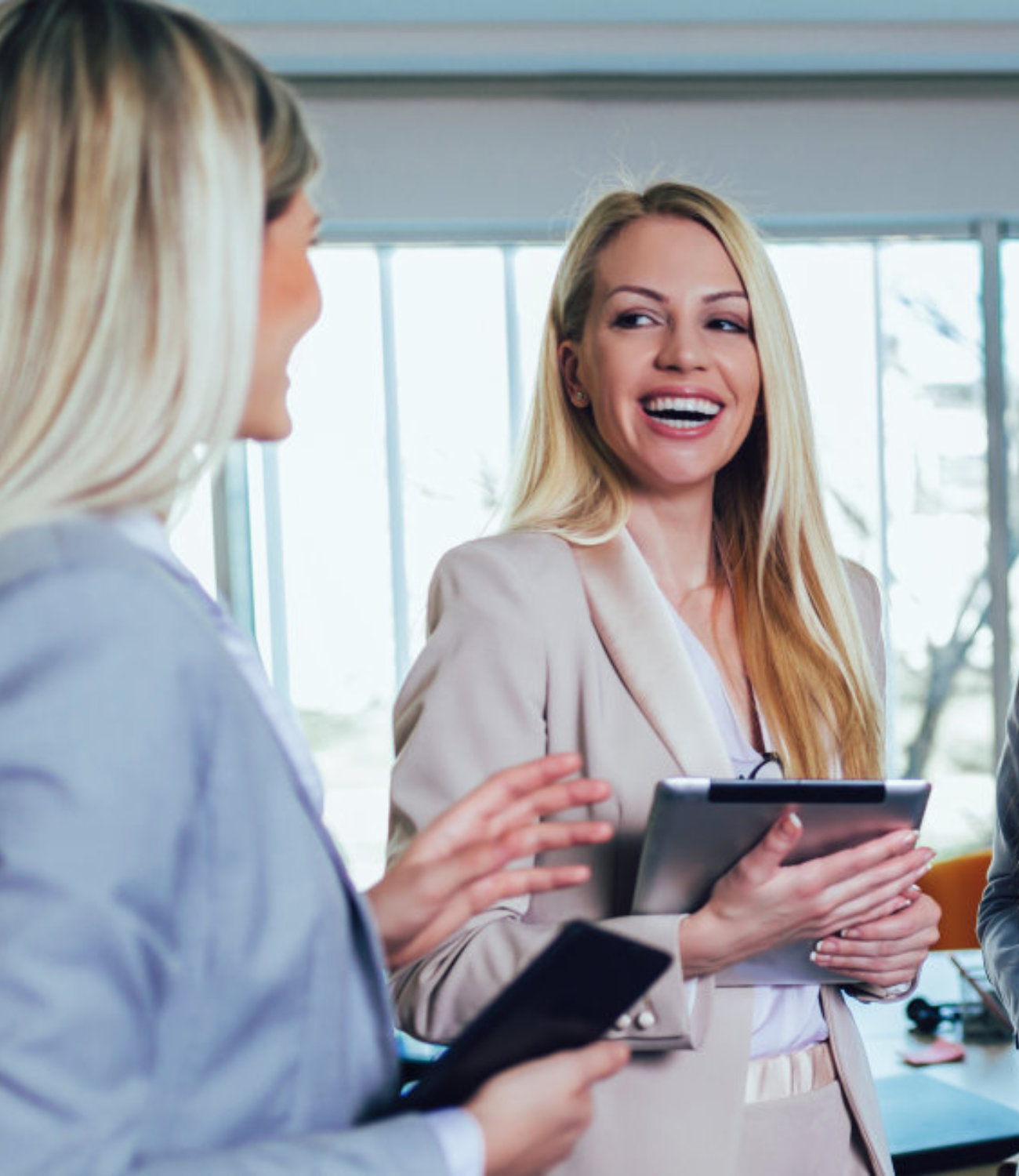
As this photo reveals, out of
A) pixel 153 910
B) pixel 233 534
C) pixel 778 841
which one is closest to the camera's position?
pixel 153 910

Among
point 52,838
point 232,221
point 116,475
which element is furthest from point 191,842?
point 232,221

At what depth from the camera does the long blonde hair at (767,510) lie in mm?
1549

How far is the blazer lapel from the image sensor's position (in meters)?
1.39

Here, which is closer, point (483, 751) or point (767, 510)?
point (483, 751)

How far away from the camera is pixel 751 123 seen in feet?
15.1

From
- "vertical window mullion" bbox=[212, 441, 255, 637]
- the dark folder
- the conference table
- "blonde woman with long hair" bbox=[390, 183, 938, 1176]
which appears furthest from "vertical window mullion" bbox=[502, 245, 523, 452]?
"blonde woman with long hair" bbox=[390, 183, 938, 1176]

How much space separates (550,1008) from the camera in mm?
741

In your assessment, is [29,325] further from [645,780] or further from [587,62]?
[587,62]

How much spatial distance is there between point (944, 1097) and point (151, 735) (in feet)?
7.35

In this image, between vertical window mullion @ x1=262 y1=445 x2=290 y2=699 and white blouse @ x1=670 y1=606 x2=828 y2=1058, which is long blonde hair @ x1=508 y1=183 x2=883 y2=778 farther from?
vertical window mullion @ x1=262 y1=445 x2=290 y2=699

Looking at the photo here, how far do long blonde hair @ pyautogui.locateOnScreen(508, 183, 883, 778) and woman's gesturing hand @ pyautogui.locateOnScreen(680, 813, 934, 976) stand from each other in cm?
22

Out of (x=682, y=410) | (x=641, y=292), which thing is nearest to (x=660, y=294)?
(x=641, y=292)

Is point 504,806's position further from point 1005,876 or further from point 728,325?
point 1005,876

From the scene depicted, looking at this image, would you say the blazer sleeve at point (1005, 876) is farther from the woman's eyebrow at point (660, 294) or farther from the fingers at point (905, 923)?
the woman's eyebrow at point (660, 294)
